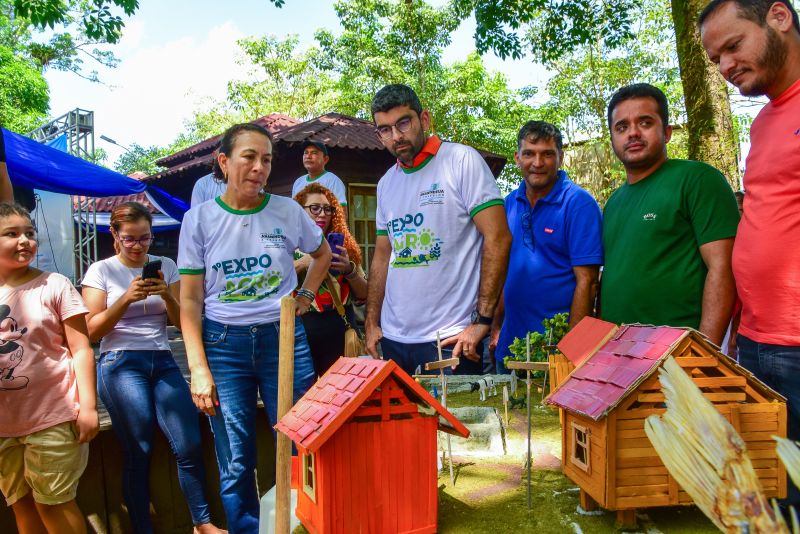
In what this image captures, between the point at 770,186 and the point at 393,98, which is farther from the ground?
the point at 393,98

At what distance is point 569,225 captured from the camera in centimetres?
286

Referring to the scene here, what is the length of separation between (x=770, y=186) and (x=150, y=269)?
2.71 meters

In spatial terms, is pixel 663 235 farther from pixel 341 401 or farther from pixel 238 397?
pixel 238 397

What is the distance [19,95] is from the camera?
690 inches

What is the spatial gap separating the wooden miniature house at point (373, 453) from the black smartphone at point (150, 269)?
1.83 metres

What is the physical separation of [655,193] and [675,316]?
467mm

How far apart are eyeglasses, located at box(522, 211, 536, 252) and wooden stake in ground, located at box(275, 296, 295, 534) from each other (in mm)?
1856

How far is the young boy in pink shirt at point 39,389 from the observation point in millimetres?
2518

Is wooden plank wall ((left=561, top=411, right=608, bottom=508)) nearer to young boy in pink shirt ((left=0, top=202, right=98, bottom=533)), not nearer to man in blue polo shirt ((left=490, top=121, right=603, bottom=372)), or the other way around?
man in blue polo shirt ((left=490, top=121, right=603, bottom=372))

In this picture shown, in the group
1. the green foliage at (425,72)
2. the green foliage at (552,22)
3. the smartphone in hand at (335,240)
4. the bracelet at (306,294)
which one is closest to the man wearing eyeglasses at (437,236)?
the bracelet at (306,294)

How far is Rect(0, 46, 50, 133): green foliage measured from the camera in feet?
54.5

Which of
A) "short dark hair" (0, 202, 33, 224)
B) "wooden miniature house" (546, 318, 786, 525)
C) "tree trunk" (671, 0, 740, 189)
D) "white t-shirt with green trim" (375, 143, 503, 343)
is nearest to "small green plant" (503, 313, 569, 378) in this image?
"white t-shirt with green trim" (375, 143, 503, 343)

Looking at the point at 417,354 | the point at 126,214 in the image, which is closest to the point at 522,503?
the point at 417,354

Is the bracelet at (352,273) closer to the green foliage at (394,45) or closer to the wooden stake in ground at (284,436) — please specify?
the wooden stake in ground at (284,436)
